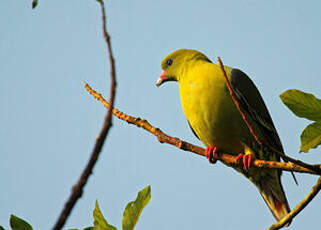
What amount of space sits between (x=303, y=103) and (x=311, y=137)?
0.20m

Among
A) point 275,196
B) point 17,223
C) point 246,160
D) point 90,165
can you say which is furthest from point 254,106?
point 90,165

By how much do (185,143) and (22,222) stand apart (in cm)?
128

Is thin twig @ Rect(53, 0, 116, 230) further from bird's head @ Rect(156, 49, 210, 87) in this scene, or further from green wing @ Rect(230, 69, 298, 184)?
bird's head @ Rect(156, 49, 210, 87)

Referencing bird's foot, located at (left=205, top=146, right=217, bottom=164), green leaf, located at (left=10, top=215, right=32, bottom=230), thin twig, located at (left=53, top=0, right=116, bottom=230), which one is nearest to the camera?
thin twig, located at (left=53, top=0, right=116, bottom=230)

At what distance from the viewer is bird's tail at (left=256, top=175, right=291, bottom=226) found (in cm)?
407

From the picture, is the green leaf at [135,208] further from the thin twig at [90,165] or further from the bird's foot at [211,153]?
the bird's foot at [211,153]

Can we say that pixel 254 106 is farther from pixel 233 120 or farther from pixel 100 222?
pixel 100 222

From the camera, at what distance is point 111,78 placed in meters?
0.92

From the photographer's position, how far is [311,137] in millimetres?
2229

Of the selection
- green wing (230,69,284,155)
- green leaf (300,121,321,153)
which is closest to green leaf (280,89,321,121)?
green leaf (300,121,321,153)

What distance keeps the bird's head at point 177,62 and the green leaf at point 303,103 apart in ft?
7.70

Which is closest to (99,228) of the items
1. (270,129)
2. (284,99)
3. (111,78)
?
(284,99)

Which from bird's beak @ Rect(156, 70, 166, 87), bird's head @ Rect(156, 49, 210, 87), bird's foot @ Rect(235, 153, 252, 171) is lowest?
bird's foot @ Rect(235, 153, 252, 171)

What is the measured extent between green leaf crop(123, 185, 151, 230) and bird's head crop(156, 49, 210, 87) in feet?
8.27
